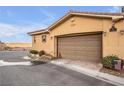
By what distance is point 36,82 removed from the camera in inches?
457

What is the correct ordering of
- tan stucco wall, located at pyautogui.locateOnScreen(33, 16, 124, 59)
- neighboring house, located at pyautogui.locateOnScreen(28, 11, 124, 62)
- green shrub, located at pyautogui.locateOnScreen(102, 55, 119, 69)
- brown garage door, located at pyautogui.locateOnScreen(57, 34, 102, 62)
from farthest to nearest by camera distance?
brown garage door, located at pyautogui.locateOnScreen(57, 34, 102, 62) < neighboring house, located at pyautogui.locateOnScreen(28, 11, 124, 62) < tan stucco wall, located at pyautogui.locateOnScreen(33, 16, 124, 59) < green shrub, located at pyautogui.locateOnScreen(102, 55, 119, 69)

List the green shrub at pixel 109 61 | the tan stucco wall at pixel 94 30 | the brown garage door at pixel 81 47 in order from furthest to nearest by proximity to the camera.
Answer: the brown garage door at pixel 81 47 → the tan stucco wall at pixel 94 30 → the green shrub at pixel 109 61

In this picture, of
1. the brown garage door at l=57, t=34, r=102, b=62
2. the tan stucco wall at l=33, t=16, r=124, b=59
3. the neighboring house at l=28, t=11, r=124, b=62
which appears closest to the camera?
the tan stucco wall at l=33, t=16, r=124, b=59

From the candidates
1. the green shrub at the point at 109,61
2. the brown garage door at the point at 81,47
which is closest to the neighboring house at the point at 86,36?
the brown garage door at the point at 81,47

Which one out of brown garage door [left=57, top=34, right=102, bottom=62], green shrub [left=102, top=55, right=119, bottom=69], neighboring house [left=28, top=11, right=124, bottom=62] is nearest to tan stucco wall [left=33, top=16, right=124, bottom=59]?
neighboring house [left=28, top=11, right=124, bottom=62]

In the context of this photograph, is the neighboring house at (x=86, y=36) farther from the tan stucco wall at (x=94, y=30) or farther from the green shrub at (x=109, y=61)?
the green shrub at (x=109, y=61)

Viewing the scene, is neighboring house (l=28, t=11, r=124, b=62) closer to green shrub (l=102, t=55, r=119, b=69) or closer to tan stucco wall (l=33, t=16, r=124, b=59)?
tan stucco wall (l=33, t=16, r=124, b=59)

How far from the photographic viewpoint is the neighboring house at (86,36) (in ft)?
51.1

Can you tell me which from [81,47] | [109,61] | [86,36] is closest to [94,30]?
[86,36]

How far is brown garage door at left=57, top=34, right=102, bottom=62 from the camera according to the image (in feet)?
58.2

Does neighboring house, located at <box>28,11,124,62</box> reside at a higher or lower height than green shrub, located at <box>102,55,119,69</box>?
higher

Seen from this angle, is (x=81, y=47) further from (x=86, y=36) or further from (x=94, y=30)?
(x=94, y=30)

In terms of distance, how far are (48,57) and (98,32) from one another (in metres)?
7.96
